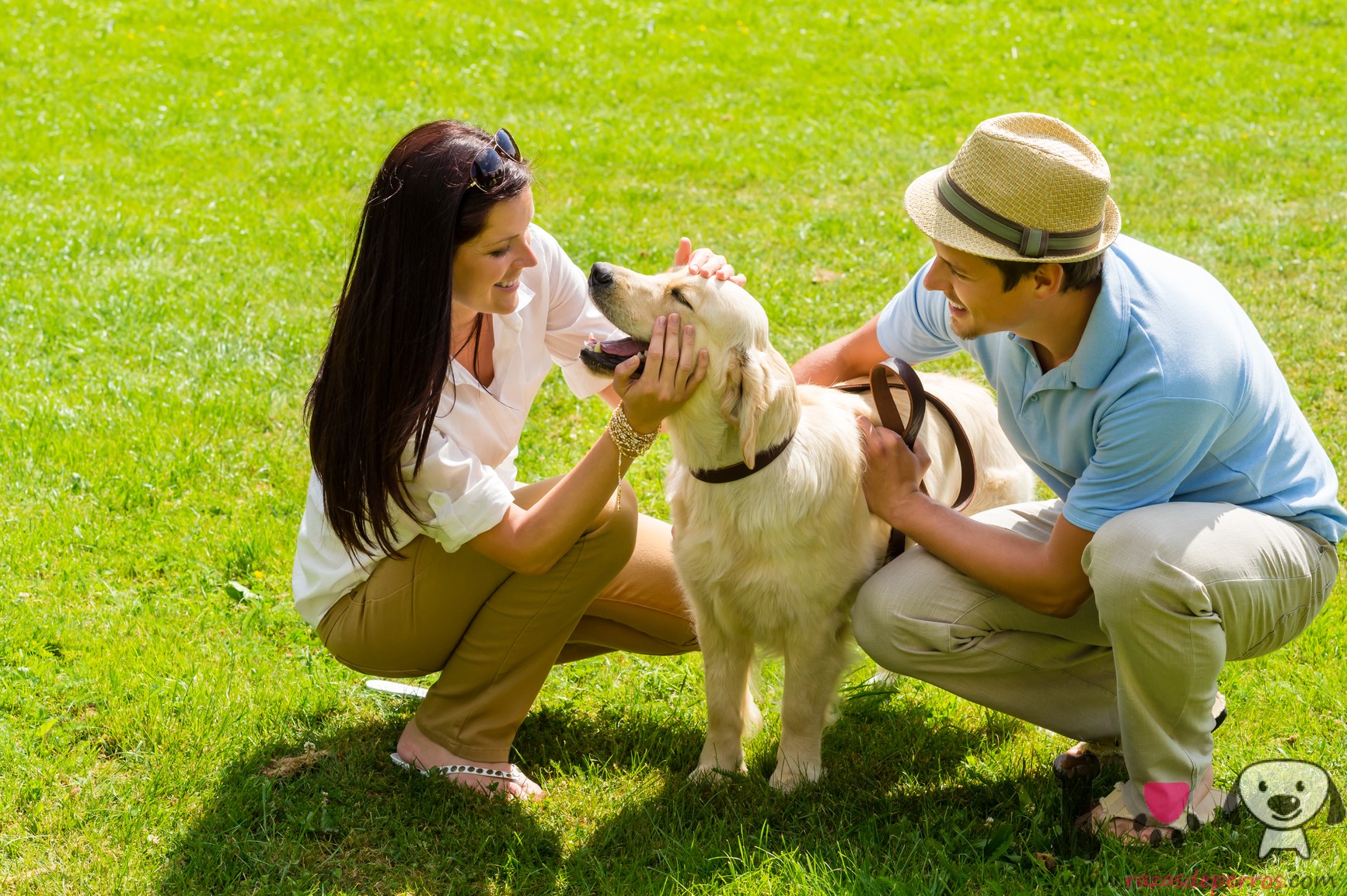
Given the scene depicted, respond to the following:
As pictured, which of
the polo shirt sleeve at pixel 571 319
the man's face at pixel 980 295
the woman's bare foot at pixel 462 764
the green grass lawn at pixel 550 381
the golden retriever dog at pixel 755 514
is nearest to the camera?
the man's face at pixel 980 295

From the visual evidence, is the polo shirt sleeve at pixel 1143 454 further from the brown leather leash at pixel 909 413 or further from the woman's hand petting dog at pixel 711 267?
the woman's hand petting dog at pixel 711 267

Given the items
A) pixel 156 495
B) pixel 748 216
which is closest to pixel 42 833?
pixel 156 495

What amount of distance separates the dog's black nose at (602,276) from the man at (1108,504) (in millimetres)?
782

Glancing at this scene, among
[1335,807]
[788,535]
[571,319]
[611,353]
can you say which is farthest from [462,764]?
[1335,807]

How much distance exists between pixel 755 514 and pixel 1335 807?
1.53 metres

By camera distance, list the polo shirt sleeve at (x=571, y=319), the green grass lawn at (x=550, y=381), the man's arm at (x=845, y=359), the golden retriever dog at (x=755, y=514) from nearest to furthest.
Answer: the green grass lawn at (x=550, y=381) < the golden retriever dog at (x=755, y=514) < the polo shirt sleeve at (x=571, y=319) < the man's arm at (x=845, y=359)

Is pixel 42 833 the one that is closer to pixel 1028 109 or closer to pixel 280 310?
pixel 280 310

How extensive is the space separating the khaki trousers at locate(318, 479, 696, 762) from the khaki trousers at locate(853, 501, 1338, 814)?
28.8 inches

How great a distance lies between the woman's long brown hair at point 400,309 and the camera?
269 cm

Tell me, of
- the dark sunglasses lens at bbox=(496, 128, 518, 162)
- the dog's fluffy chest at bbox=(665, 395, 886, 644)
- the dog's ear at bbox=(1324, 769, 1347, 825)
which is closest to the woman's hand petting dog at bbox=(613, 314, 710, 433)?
the dog's fluffy chest at bbox=(665, 395, 886, 644)

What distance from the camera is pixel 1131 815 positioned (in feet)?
8.84

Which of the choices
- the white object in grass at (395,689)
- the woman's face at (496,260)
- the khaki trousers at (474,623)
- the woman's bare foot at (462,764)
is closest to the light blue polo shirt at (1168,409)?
the khaki trousers at (474,623)

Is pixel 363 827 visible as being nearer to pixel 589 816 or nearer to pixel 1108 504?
pixel 589 816

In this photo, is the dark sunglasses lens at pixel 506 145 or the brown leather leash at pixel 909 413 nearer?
the dark sunglasses lens at pixel 506 145
